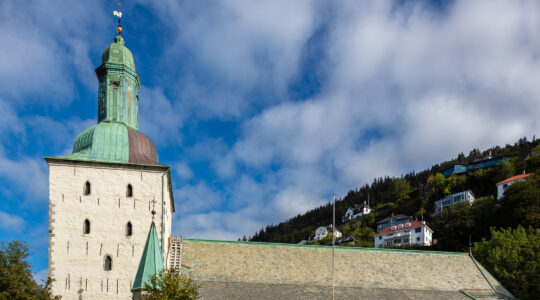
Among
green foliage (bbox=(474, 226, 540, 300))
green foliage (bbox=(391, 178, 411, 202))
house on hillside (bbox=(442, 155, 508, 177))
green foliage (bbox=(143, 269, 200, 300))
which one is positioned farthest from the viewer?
green foliage (bbox=(391, 178, 411, 202))

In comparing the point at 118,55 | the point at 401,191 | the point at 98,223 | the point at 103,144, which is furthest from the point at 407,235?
the point at 98,223

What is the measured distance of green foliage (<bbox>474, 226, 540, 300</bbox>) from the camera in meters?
39.9

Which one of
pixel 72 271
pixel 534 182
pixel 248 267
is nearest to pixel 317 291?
pixel 248 267

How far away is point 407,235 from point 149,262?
336 feet

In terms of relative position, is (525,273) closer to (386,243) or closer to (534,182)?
(534,182)

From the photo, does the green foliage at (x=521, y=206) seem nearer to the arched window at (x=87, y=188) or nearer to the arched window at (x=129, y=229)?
the arched window at (x=129, y=229)

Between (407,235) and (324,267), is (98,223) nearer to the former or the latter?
(324,267)

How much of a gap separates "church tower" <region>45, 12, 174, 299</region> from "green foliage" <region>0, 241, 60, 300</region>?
1.13 meters

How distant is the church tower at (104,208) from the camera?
2936 cm

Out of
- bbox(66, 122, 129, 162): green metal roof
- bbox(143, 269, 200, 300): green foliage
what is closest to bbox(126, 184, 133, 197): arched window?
bbox(66, 122, 129, 162): green metal roof

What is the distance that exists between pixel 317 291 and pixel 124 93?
20365mm

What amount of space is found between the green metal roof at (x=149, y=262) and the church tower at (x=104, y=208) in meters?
0.80

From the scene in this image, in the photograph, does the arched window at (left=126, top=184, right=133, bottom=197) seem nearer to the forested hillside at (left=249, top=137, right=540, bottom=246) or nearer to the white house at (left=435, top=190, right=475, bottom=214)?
the forested hillside at (left=249, top=137, right=540, bottom=246)

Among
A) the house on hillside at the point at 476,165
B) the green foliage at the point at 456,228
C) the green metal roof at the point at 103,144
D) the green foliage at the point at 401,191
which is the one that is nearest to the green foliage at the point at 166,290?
the green metal roof at the point at 103,144
